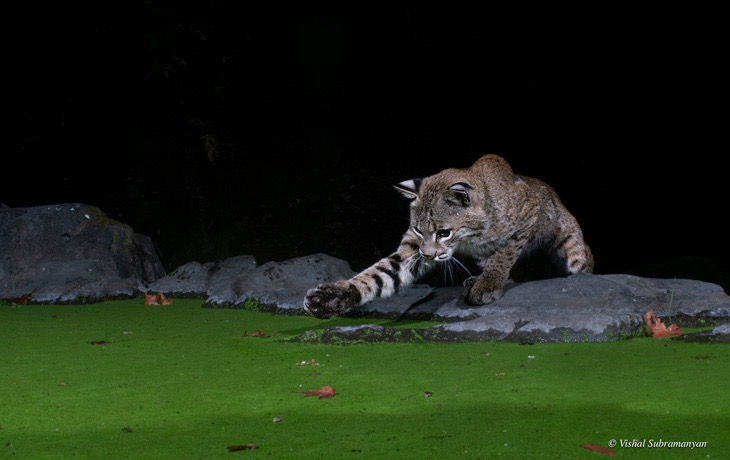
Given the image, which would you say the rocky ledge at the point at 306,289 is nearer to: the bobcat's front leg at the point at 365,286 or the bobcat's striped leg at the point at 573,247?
the bobcat's front leg at the point at 365,286

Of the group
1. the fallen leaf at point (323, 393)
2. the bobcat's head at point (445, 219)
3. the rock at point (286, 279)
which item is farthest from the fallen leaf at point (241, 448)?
the rock at point (286, 279)

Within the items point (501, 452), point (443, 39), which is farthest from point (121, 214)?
point (501, 452)

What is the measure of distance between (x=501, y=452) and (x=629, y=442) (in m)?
0.40

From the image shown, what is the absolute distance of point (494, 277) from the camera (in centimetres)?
458

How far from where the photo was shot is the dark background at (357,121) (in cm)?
707

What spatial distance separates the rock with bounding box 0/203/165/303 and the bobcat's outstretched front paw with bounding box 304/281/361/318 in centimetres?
248

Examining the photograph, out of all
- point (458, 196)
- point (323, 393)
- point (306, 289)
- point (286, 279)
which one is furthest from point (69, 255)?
point (323, 393)

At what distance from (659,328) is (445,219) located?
145cm

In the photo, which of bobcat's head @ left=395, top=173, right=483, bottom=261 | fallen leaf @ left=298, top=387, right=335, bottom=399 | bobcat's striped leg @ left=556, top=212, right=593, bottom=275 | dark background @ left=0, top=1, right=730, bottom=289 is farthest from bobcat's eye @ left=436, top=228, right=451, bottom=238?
dark background @ left=0, top=1, right=730, bottom=289

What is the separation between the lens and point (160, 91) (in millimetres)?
7820

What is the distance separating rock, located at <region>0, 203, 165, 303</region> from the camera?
552cm

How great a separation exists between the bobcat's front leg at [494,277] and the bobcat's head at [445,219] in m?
0.32

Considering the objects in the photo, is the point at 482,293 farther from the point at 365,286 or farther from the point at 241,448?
the point at 241,448

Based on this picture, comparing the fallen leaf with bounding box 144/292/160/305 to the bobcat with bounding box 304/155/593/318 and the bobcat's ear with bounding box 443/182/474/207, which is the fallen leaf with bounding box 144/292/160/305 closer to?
the bobcat with bounding box 304/155/593/318
